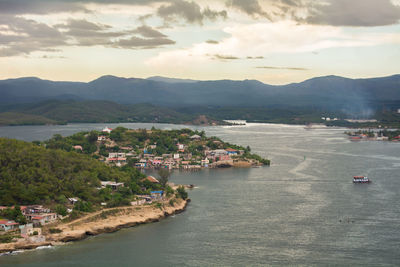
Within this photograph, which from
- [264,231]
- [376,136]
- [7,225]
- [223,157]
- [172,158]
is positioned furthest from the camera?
[376,136]

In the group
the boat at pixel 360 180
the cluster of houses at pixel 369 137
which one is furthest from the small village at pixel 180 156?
the cluster of houses at pixel 369 137

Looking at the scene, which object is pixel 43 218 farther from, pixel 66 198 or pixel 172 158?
pixel 172 158

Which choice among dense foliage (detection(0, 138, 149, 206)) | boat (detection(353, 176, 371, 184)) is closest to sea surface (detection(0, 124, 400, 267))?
boat (detection(353, 176, 371, 184))

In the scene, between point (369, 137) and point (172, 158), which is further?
point (369, 137)

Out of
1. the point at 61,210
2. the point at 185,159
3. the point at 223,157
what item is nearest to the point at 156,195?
the point at 61,210

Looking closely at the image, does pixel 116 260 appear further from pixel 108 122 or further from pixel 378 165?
pixel 108 122

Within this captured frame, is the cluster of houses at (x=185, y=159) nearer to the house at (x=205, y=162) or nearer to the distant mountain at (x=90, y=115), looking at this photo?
the house at (x=205, y=162)

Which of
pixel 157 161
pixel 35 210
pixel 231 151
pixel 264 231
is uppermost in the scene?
pixel 231 151
